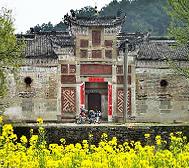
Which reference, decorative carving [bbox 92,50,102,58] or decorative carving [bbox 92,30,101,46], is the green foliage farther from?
decorative carving [bbox 92,50,102,58]

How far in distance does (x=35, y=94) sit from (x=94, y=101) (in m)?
3.88

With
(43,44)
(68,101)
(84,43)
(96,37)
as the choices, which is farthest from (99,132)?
(43,44)

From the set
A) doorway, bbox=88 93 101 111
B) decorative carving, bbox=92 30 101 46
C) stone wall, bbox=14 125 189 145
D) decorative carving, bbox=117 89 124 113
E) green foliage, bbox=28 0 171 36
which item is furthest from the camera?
green foliage, bbox=28 0 171 36

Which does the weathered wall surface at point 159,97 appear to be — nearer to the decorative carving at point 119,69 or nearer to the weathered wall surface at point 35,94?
the decorative carving at point 119,69

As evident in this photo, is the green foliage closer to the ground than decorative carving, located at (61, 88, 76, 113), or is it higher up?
higher up

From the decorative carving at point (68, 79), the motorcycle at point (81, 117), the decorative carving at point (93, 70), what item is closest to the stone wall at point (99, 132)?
the motorcycle at point (81, 117)

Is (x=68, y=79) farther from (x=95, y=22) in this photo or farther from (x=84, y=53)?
(x=95, y=22)

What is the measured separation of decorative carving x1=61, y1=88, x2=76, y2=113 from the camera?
71.2 feet

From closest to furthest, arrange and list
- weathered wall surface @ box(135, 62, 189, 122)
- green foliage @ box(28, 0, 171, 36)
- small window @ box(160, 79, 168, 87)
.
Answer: weathered wall surface @ box(135, 62, 189, 122), small window @ box(160, 79, 168, 87), green foliage @ box(28, 0, 171, 36)

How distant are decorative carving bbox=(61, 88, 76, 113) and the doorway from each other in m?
1.45

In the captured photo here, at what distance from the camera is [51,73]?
21.8 m

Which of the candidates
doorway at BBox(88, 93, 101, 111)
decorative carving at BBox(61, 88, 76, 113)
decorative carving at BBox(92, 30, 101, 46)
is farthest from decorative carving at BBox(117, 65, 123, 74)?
decorative carving at BBox(61, 88, 76, 113)

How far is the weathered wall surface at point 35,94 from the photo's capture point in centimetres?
2166

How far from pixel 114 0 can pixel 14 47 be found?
46.4m
